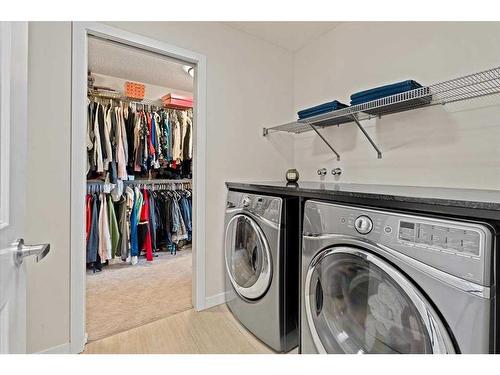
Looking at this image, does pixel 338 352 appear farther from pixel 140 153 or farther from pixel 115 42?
pixel 140 153

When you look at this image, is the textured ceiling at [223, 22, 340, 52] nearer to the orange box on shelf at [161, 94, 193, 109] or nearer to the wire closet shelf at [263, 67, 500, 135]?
the wire closet shelf at [263, 67, 500, 135]

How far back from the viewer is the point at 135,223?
119 inches

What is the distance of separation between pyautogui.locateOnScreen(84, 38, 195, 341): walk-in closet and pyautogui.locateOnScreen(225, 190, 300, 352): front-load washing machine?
25.7 inches

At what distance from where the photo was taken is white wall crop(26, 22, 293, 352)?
133 centimetres

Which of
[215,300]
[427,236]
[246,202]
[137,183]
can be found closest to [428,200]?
[427,236]

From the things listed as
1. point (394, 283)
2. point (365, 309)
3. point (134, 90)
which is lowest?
point (365, 309)

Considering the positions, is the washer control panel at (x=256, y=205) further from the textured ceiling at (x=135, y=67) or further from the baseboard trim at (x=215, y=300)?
the textured ceiling at (x=135, y=67)

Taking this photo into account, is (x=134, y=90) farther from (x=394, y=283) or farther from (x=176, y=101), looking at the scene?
(x=394, y=283)

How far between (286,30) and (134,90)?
2181 millimetres

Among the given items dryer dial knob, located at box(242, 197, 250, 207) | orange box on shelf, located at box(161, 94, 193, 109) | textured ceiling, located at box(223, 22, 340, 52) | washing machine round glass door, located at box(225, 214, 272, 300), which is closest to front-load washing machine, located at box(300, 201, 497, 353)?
washing machine round glass door, located at box(225, 214, 272, 300)

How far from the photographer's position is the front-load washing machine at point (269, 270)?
1398mm

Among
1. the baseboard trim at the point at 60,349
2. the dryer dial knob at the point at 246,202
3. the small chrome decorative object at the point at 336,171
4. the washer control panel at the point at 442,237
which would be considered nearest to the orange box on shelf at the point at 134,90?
the dryer dial knob at the point at 246,202

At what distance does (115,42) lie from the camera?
5.30 feet

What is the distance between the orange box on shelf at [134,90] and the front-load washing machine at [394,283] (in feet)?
9.93
